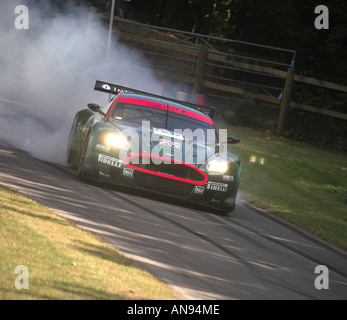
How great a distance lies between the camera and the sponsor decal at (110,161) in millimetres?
9391

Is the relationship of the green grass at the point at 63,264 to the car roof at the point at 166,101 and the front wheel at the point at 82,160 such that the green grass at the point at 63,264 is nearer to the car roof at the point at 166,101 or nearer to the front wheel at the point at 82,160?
the front wheel at the point at 82,160

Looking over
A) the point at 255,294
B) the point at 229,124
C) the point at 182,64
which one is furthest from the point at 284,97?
the point at 255,294

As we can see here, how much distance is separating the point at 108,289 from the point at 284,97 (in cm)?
1789

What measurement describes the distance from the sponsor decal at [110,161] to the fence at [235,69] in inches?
527

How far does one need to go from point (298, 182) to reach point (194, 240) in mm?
7375

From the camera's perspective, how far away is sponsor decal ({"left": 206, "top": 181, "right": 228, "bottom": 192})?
961cm

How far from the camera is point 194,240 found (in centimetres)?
764

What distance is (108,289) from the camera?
5.10 m

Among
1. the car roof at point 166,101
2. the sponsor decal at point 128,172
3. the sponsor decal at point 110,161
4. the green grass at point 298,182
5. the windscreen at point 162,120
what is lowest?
the green grass at point 298,182

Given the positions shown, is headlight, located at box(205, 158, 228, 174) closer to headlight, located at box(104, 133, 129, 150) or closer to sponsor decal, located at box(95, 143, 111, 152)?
headlight, located at box(104, 133, 129, 150)

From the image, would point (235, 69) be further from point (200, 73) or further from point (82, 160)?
point (82, 160)

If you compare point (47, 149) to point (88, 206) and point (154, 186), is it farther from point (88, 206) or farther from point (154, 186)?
point (88, 206)

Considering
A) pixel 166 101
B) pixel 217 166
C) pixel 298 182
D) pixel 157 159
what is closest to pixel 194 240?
pixel 157 159

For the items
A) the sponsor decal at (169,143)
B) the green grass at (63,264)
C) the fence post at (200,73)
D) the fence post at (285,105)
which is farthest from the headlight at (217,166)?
the fence post at (200,73)
